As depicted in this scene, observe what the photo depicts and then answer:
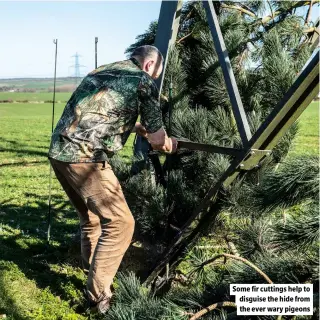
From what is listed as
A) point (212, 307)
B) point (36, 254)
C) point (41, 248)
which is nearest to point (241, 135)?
point (212, 307)

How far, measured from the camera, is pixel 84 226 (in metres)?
3.69

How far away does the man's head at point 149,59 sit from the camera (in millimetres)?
3244

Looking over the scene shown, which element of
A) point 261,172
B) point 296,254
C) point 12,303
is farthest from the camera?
point 12,303

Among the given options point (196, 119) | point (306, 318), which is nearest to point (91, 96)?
point (196, 119)

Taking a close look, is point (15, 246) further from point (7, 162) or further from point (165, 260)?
point (7, 162)

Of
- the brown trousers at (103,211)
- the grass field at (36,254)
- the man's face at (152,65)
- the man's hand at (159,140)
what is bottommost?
the grass field at (36,254)

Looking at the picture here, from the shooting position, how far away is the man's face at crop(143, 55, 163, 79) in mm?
3246

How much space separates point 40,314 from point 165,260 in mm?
908

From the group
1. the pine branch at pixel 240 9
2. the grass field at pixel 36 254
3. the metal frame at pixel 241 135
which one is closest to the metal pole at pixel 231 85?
the metal frame at pixel 241 135

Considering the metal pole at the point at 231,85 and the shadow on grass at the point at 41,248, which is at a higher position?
the metal pole at the point at 231,85

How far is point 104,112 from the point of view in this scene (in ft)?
10.2

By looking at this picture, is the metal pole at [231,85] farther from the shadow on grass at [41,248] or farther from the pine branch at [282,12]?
the shadow on grass at [41,248]

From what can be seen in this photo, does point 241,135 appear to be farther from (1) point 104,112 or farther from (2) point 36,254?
(2) point 36,254

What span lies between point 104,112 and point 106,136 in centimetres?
15
